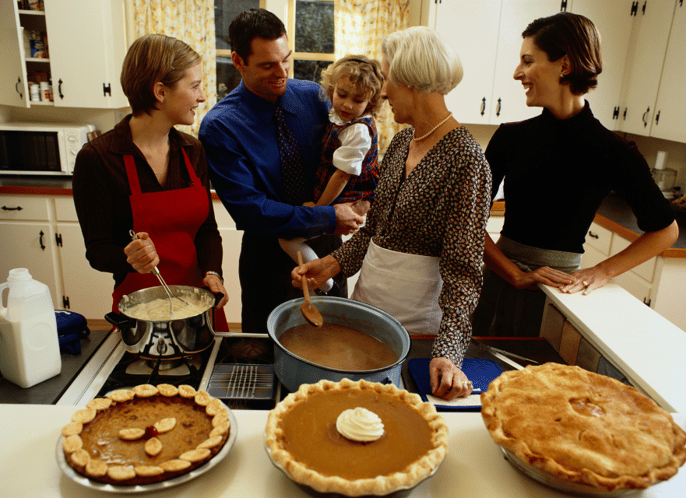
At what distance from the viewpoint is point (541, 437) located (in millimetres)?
750

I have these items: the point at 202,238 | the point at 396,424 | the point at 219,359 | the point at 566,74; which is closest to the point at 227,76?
the point at 202,238

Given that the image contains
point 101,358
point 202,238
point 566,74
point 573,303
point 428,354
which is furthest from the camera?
point 202,238

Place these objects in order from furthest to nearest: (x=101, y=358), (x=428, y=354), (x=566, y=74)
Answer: (x=566, y=74) < (x=428, y=354) < (x=101, y=358)

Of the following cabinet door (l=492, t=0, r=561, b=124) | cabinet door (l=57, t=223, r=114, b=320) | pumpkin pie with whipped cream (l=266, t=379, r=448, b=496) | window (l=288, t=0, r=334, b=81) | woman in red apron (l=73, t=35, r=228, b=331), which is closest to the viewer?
pumpkin pie with whipped cream (l=266, t=379, r=448, b=496)

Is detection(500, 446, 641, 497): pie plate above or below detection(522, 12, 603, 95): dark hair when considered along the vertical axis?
below

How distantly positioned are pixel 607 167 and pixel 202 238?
140 cm

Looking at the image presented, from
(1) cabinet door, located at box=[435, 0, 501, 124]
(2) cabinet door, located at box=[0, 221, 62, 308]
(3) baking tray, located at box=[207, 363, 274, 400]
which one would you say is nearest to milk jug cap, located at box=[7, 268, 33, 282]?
(3) baking tray, located at box=[207, 363, 274, 400]

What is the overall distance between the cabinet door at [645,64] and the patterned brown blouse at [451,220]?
2.61 meters

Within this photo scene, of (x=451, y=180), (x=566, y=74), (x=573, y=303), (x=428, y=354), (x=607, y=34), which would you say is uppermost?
(x=607, y=34)

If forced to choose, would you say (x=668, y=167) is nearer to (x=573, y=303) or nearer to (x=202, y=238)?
(x=573, y=303)

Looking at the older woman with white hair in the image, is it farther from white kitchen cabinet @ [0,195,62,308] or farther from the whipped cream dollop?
white kitchen cabinet @ [0,195,62,308]

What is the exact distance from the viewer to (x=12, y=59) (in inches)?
126

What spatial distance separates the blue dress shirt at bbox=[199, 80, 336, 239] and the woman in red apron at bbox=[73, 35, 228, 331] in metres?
0.13

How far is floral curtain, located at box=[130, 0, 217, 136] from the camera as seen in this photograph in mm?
3594
